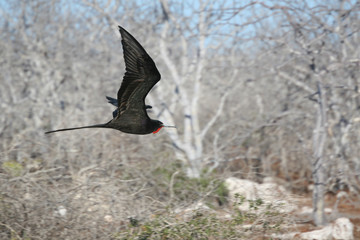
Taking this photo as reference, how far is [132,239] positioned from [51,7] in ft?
25.6

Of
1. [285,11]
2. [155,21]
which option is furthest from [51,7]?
[285,11]

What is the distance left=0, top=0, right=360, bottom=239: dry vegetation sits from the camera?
13.4ft

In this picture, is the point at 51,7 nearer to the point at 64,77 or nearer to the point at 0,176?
the point at 64,77

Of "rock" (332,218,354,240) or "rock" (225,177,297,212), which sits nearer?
"rock" (225,177,297,212)

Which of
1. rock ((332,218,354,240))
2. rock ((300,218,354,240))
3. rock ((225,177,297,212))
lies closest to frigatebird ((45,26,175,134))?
rock ((225,177,297,212))

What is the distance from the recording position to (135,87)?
367cm

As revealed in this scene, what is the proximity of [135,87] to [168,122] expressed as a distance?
14.5 feet

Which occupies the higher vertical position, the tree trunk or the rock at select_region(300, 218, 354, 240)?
the tree trunk

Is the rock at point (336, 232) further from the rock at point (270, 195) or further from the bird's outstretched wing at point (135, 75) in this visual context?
the bird's outstretched wing at point (135, 75)

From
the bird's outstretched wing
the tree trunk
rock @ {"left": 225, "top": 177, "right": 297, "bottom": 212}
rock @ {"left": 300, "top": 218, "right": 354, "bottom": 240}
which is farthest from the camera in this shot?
the tree trunk

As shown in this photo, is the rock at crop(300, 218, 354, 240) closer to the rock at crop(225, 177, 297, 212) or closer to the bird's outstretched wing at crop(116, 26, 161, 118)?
the rock at crop(225, 177, 297, 212)

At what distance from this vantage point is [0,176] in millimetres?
4145

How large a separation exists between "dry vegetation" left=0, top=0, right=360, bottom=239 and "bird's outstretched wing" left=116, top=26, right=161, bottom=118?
2.28 feet

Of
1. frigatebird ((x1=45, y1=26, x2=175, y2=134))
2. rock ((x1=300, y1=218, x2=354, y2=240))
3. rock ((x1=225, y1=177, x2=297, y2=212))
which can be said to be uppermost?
frigatebird ((x1=45, y1=26, x2=175, y2=134))
